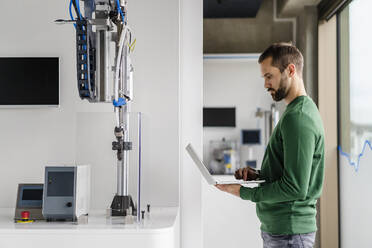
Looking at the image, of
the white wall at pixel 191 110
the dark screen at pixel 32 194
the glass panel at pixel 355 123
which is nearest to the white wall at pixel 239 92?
the glass panel at pixel 355 123

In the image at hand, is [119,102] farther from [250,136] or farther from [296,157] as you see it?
[250,136]

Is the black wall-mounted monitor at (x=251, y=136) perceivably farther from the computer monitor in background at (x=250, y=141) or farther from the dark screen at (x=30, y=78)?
the dark screen at (x=30, y=78)

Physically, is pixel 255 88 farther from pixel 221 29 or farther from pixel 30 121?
pixel 30 121

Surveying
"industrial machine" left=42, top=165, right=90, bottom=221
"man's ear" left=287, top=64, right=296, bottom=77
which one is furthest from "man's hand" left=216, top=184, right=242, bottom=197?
"industrial machine" left=42, top=165, right=90, bottom=221

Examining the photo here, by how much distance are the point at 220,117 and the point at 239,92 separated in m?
0.38

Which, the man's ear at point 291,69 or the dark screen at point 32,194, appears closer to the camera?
the man's ear at point 291,69

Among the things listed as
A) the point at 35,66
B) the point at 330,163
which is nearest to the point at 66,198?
the point at 35,66

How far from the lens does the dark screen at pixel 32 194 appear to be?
214 cm

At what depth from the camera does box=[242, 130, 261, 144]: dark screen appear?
16.5 ft

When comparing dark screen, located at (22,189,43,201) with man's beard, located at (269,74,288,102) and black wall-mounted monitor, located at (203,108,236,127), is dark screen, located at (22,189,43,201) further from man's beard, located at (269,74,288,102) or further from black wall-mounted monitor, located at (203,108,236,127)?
black wall-mounted monitor, located at (203,108,236,127)

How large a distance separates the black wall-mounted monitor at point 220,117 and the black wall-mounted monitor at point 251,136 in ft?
0.57

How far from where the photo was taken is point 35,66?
8.21 ft

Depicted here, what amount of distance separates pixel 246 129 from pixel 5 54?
314cm

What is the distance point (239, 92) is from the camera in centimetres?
511
